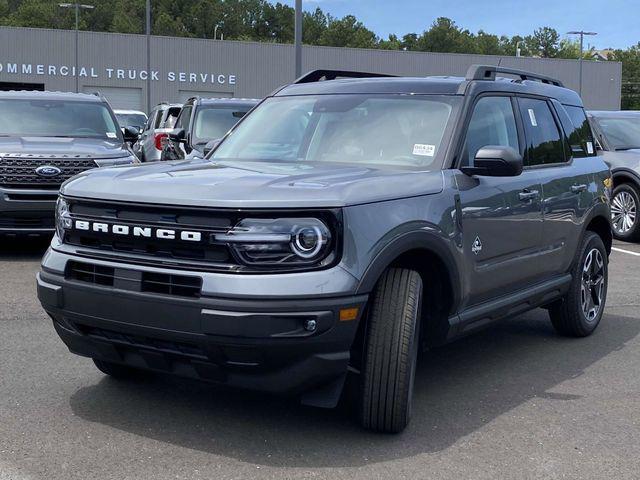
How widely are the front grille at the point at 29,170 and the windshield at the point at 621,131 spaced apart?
767 cm

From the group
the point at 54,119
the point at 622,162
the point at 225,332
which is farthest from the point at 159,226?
the point at 622,162

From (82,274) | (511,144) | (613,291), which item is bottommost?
(613,291)

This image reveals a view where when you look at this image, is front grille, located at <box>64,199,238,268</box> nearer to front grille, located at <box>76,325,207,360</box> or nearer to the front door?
front grille, located at <box>76,325,207,360</box>

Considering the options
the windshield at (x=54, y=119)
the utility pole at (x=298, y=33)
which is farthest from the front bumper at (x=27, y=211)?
the utility pole at (x=298, y=33)

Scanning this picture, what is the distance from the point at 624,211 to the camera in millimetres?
12141

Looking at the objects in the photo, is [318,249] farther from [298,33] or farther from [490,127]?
[298,33]

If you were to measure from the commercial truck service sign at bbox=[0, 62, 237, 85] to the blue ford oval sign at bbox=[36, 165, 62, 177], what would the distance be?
4488 cm

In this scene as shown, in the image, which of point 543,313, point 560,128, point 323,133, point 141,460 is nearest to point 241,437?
point 141,460

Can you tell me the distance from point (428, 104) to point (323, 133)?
0.64m

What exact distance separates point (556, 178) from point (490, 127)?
808 millimetres

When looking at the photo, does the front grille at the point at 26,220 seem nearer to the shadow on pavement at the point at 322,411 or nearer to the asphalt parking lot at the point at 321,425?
the asphalt parking lot at the point at 321,425

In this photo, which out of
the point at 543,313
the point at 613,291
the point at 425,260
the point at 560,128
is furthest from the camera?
the point at 613,291

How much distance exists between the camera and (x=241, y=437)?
13.5ft

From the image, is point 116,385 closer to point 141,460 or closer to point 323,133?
point 141,460
